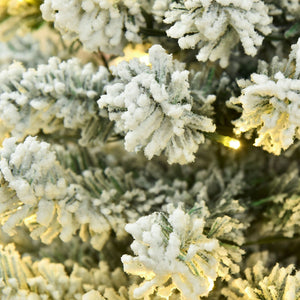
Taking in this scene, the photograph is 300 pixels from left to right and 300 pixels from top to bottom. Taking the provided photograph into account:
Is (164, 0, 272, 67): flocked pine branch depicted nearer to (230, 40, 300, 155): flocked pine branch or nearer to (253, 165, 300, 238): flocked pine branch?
(230, 40, 300, 155): flocked pine branch

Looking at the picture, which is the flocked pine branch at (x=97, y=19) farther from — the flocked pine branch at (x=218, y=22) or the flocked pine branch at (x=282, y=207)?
the flocked pine branch at (x=282, y=207)

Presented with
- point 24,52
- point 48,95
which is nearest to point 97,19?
point 48,95

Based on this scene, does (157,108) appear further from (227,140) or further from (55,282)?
(55,282)

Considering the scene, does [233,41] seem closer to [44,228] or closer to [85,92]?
[85,92]

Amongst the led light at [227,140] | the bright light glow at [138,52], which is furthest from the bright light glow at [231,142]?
the bright light glow at [138,52]

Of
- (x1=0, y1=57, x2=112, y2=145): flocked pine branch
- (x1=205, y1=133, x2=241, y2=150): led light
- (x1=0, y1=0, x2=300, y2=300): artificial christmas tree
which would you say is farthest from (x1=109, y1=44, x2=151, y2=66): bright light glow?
(x1=205, y1=133, x2=241, y2=150): led light
